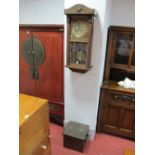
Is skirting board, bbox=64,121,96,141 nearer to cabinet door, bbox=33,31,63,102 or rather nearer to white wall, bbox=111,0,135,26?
cabinet door, bbox=33,31,63,102

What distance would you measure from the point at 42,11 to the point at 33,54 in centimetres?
69

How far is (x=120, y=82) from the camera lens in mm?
2500

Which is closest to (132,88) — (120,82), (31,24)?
(120,82)

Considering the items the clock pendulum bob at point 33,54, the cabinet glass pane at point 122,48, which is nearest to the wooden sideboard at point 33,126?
the clock pendulum bob at point 33,54

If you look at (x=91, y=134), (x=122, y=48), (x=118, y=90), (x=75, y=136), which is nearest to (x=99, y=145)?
(x=91, y=134)

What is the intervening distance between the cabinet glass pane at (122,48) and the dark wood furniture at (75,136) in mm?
1142

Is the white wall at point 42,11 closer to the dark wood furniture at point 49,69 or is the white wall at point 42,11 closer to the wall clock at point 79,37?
the dark wood furniture at point 49,69

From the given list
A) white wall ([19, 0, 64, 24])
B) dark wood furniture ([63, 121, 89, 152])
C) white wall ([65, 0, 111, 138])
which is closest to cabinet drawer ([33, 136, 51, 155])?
dark wood furniture ([63, 121, 89, 152])

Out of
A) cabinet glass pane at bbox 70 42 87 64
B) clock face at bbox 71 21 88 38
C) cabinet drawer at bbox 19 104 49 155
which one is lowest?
cabinet drawer at bbox 19 104 49 155

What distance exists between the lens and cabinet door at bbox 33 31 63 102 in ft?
8.20

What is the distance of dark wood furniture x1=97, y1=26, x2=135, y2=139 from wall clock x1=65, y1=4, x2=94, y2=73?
20.4 inches

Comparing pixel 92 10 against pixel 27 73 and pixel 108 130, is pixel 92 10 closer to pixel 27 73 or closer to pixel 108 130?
pixel 27 73

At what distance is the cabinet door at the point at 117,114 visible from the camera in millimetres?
2379
